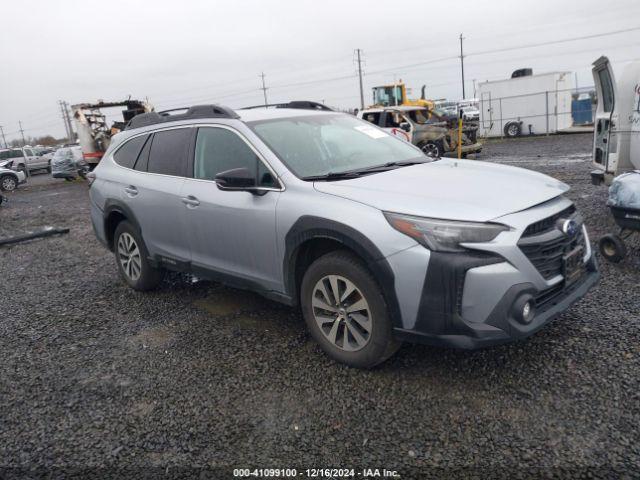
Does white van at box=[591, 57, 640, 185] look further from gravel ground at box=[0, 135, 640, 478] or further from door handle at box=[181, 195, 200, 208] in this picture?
door handle at box=[181, 195, 200, 208]

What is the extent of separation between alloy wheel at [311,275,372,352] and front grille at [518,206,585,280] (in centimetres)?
102

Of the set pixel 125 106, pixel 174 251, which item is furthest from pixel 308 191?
pixel 125 106

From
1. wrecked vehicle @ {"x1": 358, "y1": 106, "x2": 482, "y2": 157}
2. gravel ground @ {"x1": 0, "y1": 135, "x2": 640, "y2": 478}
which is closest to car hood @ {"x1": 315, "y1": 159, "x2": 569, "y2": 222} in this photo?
gravel ground @ {"x1": 0, "y1": 135, "x2": 640, "y2": 478}

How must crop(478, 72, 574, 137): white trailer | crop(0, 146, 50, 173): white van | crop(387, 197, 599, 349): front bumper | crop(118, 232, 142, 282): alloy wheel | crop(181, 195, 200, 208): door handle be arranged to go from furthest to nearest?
1. crop(0, 146, 50, 173): white van
2. crop(478, 72, 574, 137): white trailer
3. crop(118, 232, 142, 282): alloy wheel
4. crop(181, 195, 200, 208): door handle
5. crop(387, 197, 599, 349): front bumper

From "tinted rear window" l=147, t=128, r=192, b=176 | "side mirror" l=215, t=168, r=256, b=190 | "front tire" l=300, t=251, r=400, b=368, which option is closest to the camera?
"front tire" l=300, t=251, r=400, b=368

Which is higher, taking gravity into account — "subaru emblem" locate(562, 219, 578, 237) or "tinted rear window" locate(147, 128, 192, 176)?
"tinted rear window" locate(147, 128, 192, 176)

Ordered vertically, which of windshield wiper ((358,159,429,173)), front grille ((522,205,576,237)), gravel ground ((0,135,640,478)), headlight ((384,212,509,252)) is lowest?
gravel ground ((0,135,640,478))

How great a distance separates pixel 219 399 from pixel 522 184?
2465mm

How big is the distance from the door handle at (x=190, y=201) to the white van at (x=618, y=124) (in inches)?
223

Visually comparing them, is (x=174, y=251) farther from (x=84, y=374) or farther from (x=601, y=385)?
(x=601, y=385)

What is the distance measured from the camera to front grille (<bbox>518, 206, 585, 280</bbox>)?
288 cm

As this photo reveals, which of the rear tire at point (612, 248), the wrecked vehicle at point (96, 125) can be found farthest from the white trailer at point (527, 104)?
the rear tire at point (612, 248)

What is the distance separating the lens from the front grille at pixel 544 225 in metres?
2.91

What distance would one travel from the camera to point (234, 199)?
12.6ft
